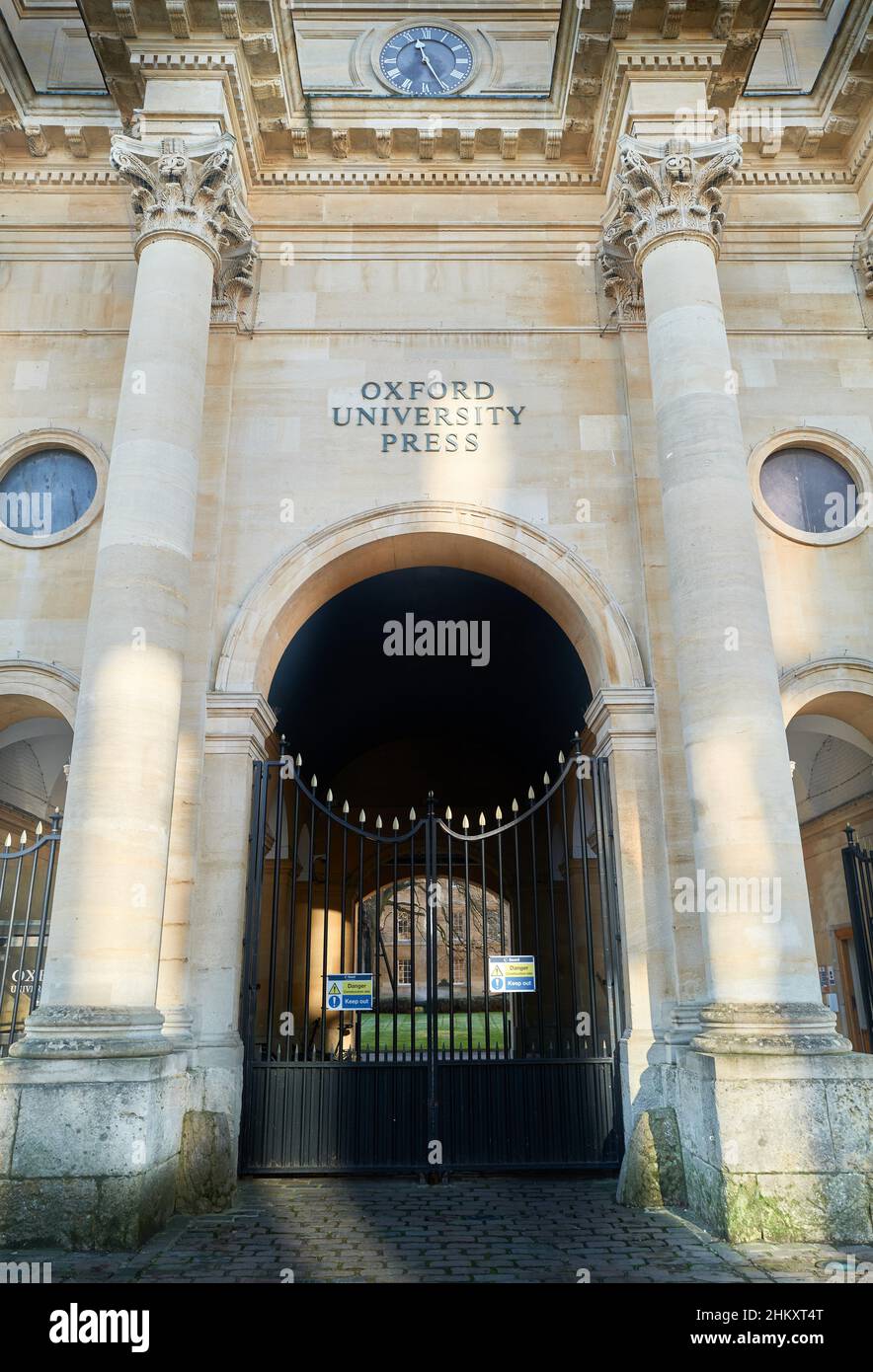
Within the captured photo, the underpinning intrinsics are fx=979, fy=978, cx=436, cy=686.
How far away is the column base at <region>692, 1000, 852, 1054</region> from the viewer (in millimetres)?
7746

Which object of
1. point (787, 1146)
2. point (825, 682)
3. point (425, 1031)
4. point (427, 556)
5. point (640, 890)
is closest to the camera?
point (787, 1146)

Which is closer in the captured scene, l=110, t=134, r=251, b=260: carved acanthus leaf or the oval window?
l=110, t=134, r=251, b=260: carved acanthus leaf

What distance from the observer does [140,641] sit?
9.12 metres

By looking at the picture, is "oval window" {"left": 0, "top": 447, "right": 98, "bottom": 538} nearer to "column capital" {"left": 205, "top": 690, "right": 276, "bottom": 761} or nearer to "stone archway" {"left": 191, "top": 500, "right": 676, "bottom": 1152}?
"stone archway" {"left": 191, "top": 500, "right": 676, "bottom": 1152}

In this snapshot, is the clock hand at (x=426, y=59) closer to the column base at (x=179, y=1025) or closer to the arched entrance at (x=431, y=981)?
the arched entrance at (x=431, y=981)

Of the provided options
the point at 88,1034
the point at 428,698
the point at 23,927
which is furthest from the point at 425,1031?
the point at 88,1034

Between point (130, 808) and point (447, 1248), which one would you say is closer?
point (447, 1248)

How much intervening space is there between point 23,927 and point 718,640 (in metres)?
9.93

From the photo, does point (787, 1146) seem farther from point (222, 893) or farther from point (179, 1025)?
point (222, 893)

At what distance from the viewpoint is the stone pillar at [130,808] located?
734 cm

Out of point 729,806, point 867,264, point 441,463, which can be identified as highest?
point 867,264

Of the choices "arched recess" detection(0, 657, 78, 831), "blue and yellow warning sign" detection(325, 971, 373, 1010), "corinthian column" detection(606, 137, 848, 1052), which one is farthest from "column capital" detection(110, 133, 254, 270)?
"blue and yellow warning sign" detection(325, 971, 373, 1010)

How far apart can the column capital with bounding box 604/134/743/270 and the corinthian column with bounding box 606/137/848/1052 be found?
0.02 metres

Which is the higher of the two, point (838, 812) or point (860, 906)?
point (838, 812)
